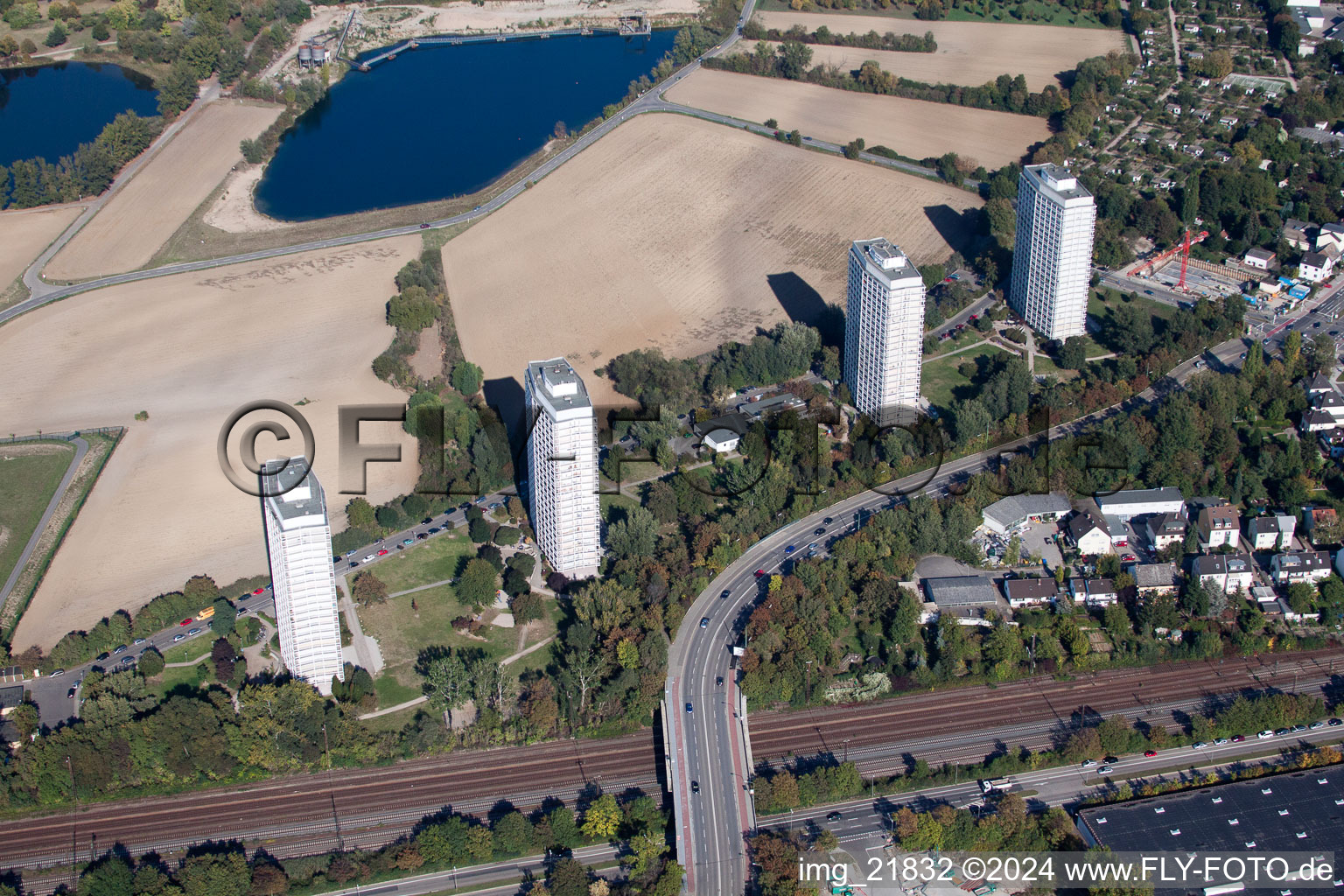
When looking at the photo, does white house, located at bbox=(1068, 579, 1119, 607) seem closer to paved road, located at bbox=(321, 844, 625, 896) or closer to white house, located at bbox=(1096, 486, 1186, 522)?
white house, located at bbox=(1096, 486, 1186, 522)

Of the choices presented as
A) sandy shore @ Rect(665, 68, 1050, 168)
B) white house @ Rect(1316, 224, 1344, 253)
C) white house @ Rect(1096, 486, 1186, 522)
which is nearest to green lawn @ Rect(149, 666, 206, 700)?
white house @ Rect(1096, 486, 1186, 522)

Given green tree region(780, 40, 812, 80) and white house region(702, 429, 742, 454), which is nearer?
white house region(702, 429, 742, 454)

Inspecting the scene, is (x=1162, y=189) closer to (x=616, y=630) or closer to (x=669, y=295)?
(x=669, y=295)

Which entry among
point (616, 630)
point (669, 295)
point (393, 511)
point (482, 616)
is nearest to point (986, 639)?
point (616, 630)

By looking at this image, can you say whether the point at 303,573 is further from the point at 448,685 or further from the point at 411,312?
the point at 411,312

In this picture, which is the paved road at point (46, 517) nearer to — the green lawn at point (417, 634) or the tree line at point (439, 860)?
the green lawn at point (417, 634)
